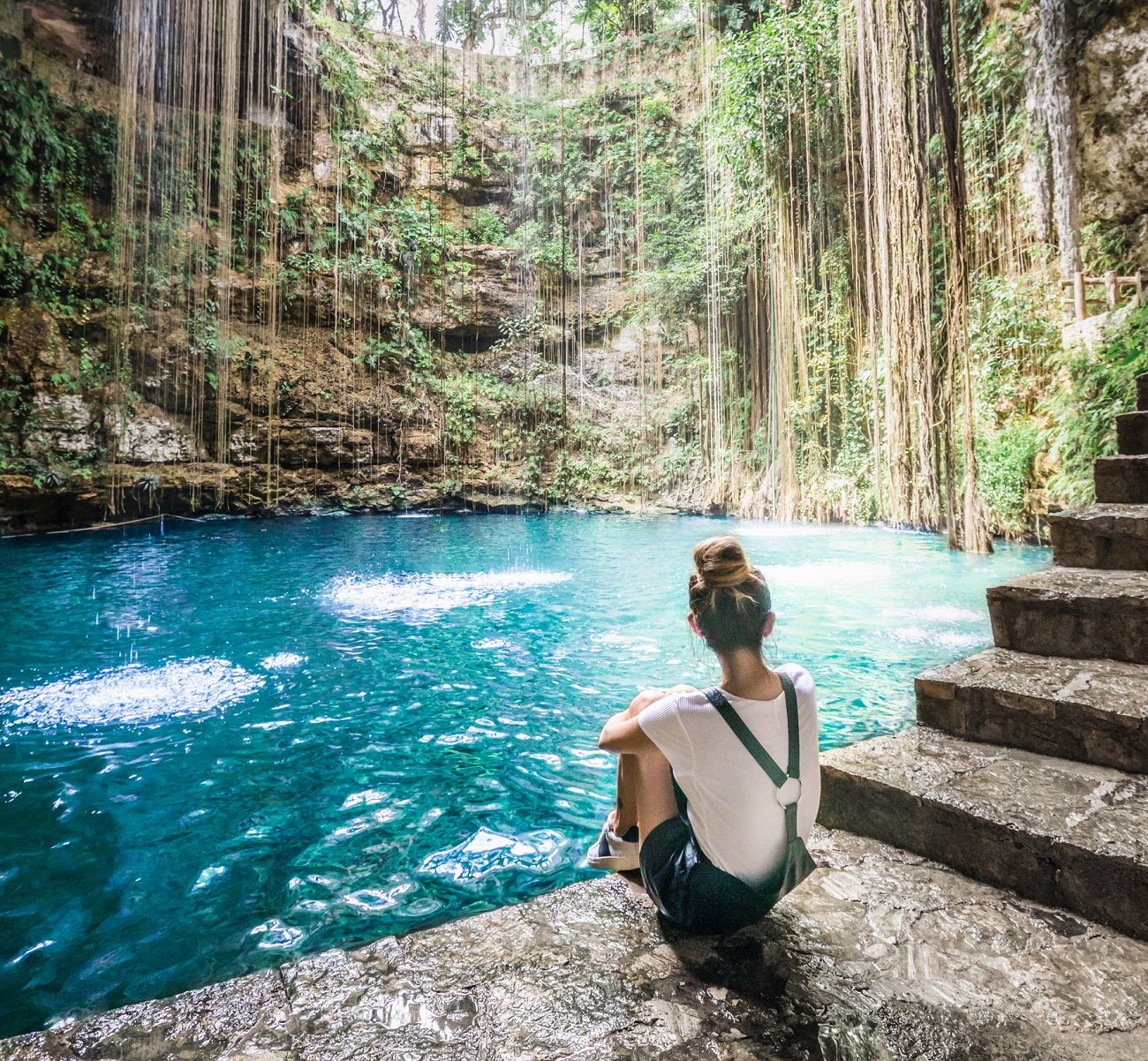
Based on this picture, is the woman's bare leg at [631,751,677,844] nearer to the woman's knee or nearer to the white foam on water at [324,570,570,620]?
the woman's knee

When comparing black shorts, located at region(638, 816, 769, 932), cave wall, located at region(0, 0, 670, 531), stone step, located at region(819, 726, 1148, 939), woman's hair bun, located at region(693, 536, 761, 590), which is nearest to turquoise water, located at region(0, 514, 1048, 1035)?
black shorts, located at region(638, 816, 769, 932)

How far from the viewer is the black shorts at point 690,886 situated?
44.9 inches

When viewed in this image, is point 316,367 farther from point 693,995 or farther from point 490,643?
point 693,995

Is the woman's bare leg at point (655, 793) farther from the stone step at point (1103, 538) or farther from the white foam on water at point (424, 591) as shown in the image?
the white foam on water at point (424, 591)

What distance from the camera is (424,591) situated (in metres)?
6.16

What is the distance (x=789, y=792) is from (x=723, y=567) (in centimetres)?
42

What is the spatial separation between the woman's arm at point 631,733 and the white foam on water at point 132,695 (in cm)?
265

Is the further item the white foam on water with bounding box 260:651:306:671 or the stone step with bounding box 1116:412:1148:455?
the white foam on water with bounding box 260:651:306:671

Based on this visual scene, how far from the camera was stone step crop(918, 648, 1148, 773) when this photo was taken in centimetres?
160

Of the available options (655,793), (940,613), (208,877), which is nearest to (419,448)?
(940,613)

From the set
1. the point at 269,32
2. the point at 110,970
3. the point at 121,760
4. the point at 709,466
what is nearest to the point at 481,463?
the point at 709,466

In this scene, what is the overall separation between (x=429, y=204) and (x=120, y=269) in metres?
7.52

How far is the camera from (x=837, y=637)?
436 cm

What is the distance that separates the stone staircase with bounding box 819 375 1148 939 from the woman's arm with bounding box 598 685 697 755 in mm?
679
